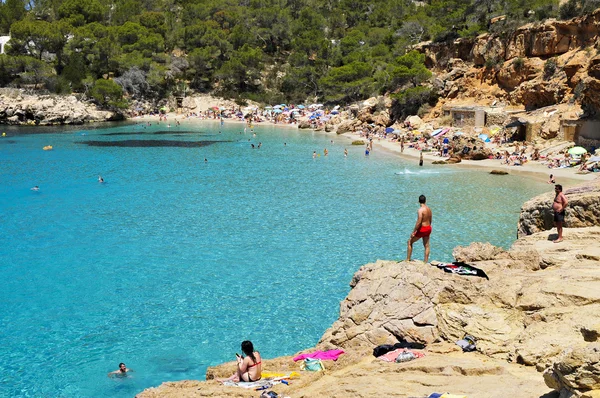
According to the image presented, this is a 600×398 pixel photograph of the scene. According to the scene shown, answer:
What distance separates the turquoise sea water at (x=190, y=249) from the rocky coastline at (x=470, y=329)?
2.84 meters

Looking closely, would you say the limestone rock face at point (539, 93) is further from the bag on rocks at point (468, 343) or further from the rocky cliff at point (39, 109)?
the rocky cliff at point (39, 109)

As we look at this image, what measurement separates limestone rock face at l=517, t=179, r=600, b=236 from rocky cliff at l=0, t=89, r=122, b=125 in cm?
6221

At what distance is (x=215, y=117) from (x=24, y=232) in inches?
2114

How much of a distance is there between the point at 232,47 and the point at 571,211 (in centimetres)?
7288

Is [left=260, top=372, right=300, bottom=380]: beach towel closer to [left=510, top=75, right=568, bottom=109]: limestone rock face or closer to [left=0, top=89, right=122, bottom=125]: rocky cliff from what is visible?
[left=510, top=75, right=568, bottom=109]: limestone rock face

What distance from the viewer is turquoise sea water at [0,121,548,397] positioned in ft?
39.0

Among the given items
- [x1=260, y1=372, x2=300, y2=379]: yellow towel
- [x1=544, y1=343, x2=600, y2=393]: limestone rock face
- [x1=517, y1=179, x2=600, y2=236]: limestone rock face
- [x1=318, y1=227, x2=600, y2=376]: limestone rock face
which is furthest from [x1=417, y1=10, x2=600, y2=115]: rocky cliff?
[x1=544, y1=343, x2=600, y2=393]: limestone rock face

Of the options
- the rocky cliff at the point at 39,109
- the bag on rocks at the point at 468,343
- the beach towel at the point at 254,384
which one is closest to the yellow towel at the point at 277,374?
the beach towel at the point at 254,384

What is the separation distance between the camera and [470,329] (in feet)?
28.5

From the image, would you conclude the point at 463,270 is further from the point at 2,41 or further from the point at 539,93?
the point at 2,41

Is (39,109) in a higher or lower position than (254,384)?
higher

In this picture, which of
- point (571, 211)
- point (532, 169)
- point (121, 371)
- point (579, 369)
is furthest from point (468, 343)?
point (532, 169)

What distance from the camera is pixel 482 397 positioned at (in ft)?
19.7

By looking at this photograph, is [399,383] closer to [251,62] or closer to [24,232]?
[24,232]
